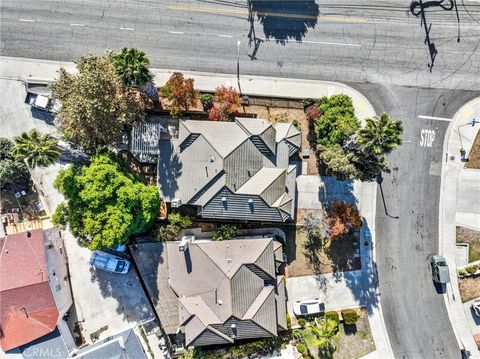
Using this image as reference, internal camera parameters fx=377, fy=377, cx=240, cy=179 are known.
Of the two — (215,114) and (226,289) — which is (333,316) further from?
(215,114)

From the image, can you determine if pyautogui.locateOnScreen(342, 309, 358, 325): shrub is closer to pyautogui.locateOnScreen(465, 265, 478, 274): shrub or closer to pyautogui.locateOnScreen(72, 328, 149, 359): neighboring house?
pyautogui.locateOnScreen(465, 265, 478, 274): shrub

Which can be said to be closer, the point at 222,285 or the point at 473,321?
the point at 222,285

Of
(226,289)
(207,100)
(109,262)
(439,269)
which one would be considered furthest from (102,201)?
(439,269)

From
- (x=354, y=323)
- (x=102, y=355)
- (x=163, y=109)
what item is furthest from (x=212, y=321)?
(x=163, y=109)

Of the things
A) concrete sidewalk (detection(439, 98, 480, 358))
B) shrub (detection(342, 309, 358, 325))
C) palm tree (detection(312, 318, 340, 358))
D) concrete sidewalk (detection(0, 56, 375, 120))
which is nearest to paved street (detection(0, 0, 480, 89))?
concrete sidewalk (detection(0, 56, 375, 120))

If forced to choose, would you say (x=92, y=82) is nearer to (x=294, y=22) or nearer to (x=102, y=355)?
(x=294, y=22)

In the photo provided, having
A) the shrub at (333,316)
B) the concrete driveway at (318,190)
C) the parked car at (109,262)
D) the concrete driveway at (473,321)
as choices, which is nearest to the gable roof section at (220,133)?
the concrete driveway at (318,190)

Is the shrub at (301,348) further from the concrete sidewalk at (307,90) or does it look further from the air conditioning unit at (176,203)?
the air conditioning unit at (176,203)
